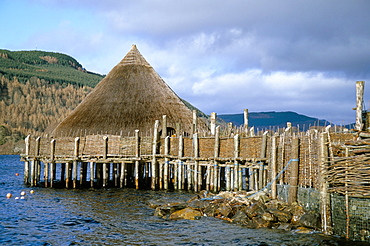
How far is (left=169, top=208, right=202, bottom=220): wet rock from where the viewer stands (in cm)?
1733

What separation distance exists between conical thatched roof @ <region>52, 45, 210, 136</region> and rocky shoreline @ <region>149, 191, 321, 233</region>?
468 inches

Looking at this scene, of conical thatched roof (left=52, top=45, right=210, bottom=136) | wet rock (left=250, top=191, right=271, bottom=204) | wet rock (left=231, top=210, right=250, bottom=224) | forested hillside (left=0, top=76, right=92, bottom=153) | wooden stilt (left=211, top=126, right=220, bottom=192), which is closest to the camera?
wet rock (left=231, top=210, right=250, bottom=224)

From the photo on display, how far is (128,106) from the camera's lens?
33094mm

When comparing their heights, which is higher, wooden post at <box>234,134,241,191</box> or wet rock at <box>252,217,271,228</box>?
wooden post at <box>234,134,241,191</box>

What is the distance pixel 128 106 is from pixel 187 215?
56.1 feet

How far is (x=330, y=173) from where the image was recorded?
522 inches

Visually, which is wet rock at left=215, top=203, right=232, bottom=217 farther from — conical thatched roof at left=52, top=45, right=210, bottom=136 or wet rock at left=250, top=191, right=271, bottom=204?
conical thatched roof at left=52, top=45, right=210, bottom=136

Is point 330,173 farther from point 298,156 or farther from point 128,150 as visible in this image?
point 128,150

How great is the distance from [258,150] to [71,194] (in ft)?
39.9

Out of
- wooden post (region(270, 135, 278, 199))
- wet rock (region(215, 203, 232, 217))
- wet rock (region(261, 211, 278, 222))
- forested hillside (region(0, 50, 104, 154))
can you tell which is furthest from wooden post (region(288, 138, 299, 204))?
forested hillside (region(0, 50, 104, 154))

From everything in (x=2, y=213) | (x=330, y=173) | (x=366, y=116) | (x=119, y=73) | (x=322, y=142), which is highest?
(x=119, y=73)

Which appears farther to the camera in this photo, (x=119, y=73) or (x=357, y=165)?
(x=119, y=73)

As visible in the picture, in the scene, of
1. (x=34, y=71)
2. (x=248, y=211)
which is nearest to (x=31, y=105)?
(x=34, y=71)

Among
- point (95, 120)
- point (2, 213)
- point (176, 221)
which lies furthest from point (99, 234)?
point (95, 120)
